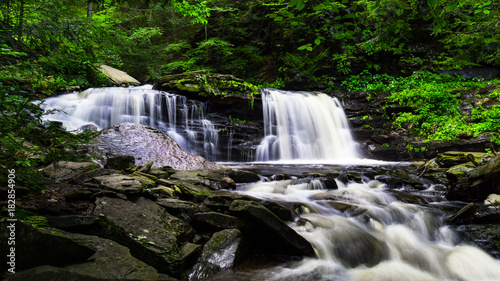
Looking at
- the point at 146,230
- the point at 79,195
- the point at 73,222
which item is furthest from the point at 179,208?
the point at 73,222

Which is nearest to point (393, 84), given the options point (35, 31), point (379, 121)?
point (379, 121)

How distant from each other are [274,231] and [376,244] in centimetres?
167

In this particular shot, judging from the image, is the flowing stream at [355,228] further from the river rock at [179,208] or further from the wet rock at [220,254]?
the river rock at [179,208]

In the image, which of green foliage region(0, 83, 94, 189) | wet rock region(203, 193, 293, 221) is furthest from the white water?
green foliage region(0, 83, 94, 189)

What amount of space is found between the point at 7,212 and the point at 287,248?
285 centimetres

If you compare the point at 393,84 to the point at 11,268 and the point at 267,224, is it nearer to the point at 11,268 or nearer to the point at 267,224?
the point at 267,224

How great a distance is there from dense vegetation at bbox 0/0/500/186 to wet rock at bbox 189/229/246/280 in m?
1.75

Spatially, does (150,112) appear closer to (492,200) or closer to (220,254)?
(220,254)

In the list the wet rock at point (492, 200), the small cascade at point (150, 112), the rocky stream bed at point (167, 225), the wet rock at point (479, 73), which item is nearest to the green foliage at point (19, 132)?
the rocky stream bed at point (167, 225)

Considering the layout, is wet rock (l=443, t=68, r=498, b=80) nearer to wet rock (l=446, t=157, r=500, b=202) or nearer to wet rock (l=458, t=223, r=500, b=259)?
wet rock (l=446, t=157, r=500, b=202)

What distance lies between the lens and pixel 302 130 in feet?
40.7

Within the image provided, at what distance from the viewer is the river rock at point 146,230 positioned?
8.70 feet

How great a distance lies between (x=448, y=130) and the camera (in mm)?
10297

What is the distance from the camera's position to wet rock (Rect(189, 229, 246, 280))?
9.11 feet
